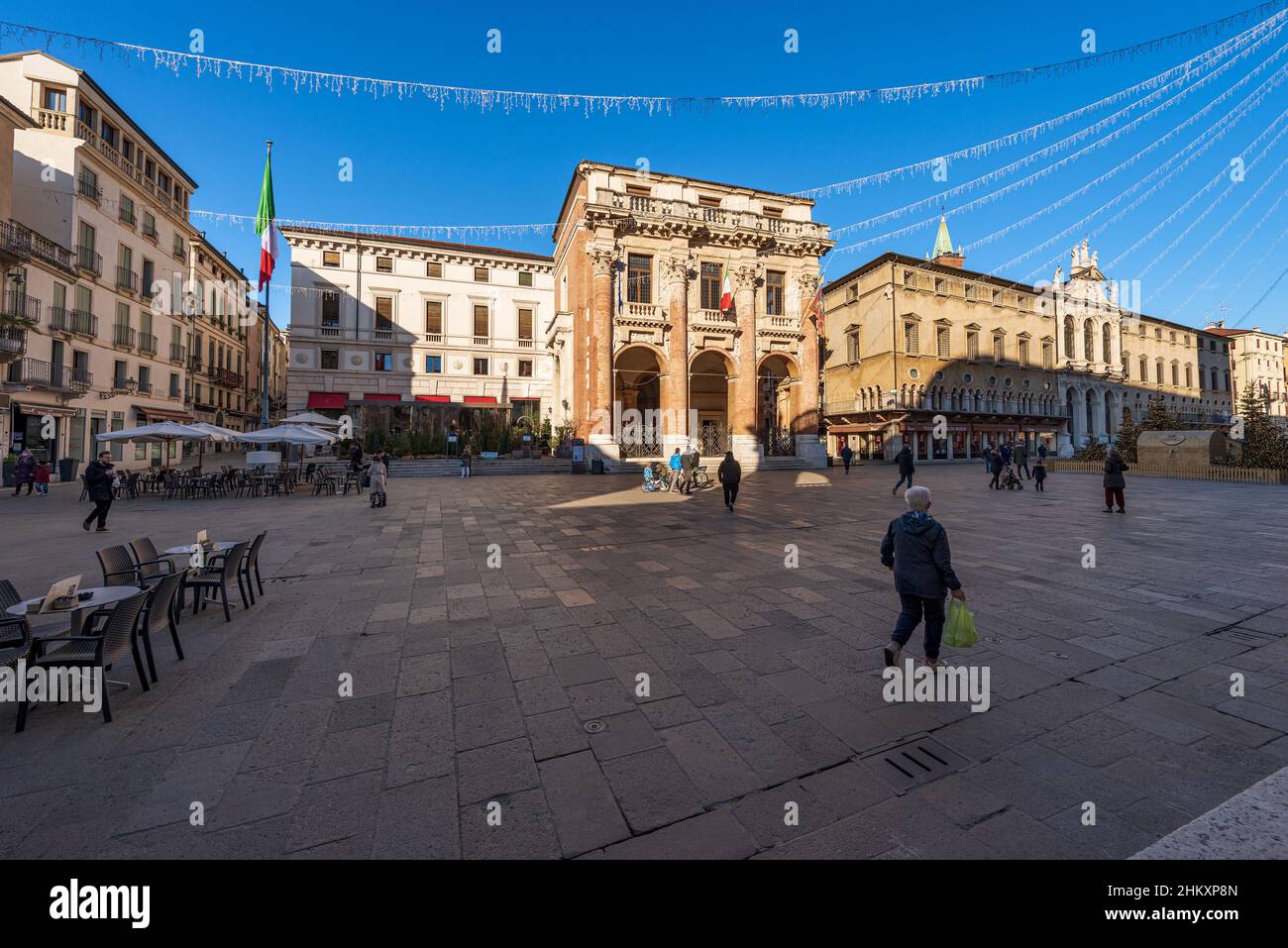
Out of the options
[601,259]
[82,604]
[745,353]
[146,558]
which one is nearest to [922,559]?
[82,604]

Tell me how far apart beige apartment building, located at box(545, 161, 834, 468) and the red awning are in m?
15.0

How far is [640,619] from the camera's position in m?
5.40

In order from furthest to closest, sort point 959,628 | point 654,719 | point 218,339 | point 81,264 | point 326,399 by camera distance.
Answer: point 218,339 → point 326,399 → point 81,264 → point 959,628 → point 654,719

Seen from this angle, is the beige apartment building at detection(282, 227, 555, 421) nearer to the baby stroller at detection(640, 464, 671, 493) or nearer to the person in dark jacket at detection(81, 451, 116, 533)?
the baby stroller at detection(640, 464, 671, 493)

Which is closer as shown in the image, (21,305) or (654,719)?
(654,719)

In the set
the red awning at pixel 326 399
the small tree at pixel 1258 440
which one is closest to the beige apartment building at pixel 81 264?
the red awning at pixel 326 399

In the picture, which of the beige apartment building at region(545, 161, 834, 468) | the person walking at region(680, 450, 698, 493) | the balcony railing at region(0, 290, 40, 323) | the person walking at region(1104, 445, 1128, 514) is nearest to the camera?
the person walking at region(1104, 445, 1128, 514)

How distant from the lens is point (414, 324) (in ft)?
121

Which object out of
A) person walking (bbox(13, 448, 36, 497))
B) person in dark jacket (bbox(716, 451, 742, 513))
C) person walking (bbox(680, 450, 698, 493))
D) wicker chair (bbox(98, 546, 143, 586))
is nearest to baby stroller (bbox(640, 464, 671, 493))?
person walking (bbox(680, 450, 698, 493))

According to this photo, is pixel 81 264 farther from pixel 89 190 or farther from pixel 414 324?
pixel 414 324

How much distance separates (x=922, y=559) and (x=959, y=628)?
0.59 meters

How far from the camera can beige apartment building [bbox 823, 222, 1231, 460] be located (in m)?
40.8

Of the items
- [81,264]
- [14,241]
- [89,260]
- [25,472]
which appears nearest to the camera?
[25,472]
